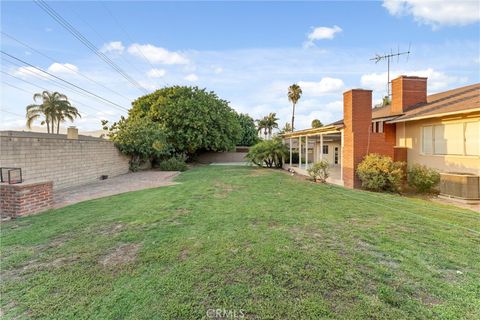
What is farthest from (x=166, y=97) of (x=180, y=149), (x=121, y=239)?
(x=121, y=239)

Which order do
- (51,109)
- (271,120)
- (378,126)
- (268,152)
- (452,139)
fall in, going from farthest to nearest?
(271,120) → (51,109) → (268,152) → (378,126) → (452,139)

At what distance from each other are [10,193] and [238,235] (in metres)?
5.81

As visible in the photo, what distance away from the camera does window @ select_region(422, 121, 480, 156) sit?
8.59 m

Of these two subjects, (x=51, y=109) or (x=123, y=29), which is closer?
(x=123, y=29)

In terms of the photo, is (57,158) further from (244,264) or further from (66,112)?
(66,112)

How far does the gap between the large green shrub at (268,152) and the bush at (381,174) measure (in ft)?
31.0

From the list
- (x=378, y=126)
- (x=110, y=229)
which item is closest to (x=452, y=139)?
(x=378, y=126)

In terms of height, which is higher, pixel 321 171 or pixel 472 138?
pixel 472 138

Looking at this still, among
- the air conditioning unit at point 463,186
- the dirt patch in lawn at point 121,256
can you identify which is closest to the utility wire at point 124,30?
the dirt patch in lawn at point 121,256

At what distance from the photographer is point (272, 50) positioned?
15805mm

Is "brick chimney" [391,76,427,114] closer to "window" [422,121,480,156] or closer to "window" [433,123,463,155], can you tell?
"window" [422,121,480,156]

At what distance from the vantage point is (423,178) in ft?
29.8

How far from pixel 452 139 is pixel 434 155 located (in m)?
0.89

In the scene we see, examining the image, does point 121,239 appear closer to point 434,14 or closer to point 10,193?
point 10,193
